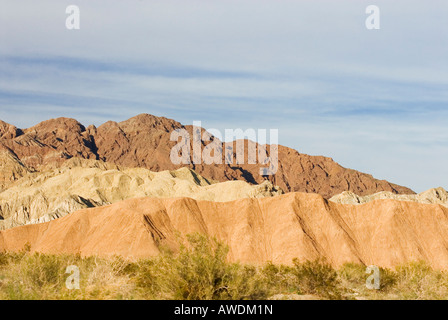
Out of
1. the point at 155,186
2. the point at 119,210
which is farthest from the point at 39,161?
the point at 119,210

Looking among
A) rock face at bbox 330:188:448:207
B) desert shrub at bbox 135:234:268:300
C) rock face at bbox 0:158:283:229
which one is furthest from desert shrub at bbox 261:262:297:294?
rock face at bbox 0:158:283:229

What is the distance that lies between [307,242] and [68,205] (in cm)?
5628

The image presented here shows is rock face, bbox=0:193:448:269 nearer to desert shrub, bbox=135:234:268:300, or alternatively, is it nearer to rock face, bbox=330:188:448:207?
rock face, bbox=330:188:448:207

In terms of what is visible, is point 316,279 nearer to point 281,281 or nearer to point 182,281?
point 281,281

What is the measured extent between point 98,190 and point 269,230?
223ft

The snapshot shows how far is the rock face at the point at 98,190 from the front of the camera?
11600cm

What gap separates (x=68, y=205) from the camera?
101m

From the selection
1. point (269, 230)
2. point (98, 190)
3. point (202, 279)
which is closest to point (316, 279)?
point (202, 279)

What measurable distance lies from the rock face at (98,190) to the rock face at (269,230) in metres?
35.2

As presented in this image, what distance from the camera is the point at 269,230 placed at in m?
68.8

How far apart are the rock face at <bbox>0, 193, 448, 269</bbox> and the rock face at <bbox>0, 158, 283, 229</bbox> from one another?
35195mm

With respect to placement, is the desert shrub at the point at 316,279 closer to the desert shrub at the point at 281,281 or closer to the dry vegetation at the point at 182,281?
the dry vegetation at the point at 182,281

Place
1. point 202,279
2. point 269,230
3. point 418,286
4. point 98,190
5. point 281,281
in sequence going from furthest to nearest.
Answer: point 98,190 < point 269,230 < point 281,281 < point 418,286 < point 202,279

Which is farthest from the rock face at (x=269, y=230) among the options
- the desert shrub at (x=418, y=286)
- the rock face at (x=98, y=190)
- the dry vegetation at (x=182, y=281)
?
the dry vegetation at (x=182, y=281)
